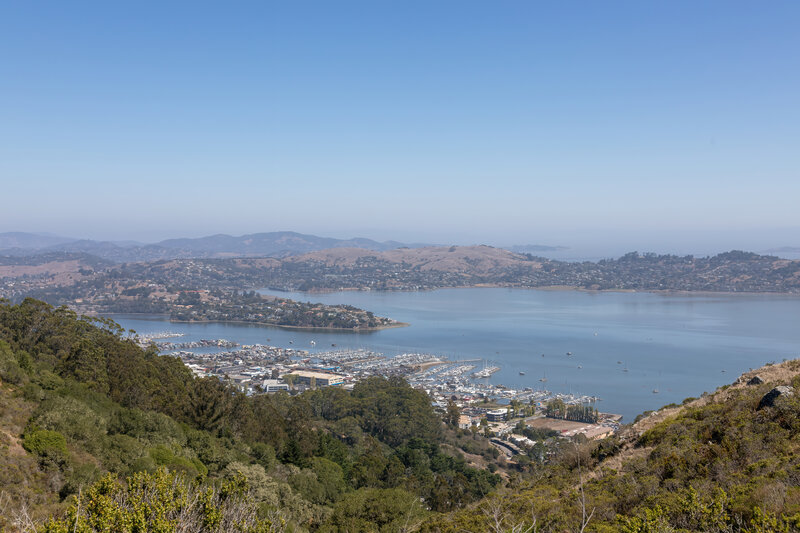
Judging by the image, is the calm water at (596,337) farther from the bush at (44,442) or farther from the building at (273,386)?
the bush at (44,442)

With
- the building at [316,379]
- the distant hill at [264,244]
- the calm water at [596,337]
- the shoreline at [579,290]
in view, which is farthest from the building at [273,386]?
the distant hill at [264,244]

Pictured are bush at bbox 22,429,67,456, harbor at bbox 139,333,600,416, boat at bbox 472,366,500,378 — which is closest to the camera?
bush at bbox 22,429,67,456

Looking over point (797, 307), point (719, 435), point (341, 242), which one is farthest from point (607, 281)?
point (341, 242)

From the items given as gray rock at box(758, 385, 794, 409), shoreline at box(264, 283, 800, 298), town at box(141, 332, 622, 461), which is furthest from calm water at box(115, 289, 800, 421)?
gray rock at box(758, 385, 794, 409)

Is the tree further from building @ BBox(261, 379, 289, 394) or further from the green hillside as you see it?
building @ BBox(261, 379, 289, 394)

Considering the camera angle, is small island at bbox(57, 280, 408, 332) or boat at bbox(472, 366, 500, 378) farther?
small island at bbox(57, 280, 408, 332)

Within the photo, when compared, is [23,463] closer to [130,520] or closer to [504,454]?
[130,520]
